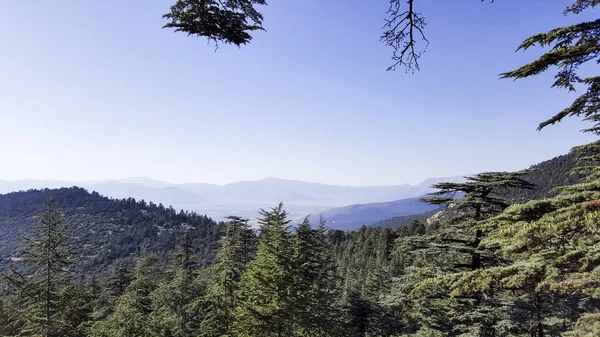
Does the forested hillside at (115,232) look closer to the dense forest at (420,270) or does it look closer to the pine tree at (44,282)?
the dense forest at (420,270)

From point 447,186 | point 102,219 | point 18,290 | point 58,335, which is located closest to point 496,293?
point 447,186

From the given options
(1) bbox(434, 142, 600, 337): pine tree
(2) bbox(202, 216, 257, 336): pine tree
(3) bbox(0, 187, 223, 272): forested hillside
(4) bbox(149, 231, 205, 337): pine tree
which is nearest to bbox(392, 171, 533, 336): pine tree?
(1) bbox(434, 142, 600, 337): pine tree

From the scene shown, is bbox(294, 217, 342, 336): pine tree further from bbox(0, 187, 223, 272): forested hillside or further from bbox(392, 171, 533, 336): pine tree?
bbox(0, 187, 223, 272): forested hillside

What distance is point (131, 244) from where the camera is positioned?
15112 cm

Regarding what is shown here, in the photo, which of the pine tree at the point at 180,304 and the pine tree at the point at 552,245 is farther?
the pine tree at the point at 180,304

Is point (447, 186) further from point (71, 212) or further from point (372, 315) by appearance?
point (71, 212)

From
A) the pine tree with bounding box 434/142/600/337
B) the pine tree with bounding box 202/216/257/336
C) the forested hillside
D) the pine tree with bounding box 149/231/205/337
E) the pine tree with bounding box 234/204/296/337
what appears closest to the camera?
the pine tree with bounding box 434/142/600/337

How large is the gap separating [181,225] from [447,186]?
614 feet

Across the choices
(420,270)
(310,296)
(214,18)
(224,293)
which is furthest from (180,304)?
(214,18)

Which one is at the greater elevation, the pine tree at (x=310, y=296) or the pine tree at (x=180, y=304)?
the pine tree at (x=310, y=296)

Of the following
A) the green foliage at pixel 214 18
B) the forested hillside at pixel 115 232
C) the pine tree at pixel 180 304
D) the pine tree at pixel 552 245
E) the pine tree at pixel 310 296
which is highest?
the green foliage at pixel 214 18

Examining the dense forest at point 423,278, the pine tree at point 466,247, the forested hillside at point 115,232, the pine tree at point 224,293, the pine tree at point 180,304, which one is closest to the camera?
the dense forest at point 423,278

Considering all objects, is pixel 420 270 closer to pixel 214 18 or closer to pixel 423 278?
pixel 423 278

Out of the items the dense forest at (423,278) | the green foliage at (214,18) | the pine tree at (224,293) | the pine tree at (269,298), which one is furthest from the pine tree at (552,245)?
the pine tree at (224,293)
